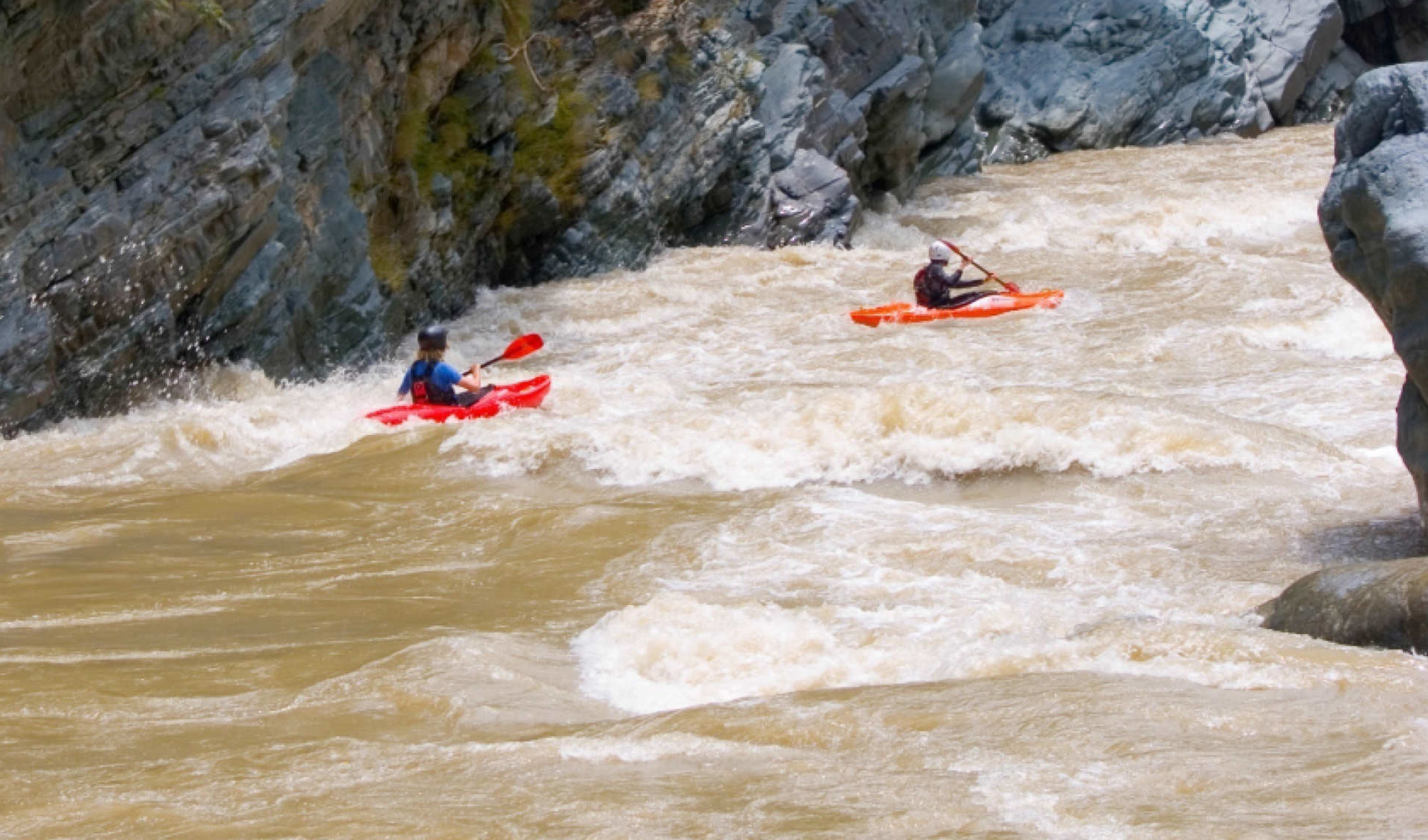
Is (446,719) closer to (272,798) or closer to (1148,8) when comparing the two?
(272,798)

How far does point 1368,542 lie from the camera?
6969 millimetres

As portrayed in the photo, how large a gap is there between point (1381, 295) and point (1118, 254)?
34.8 ft

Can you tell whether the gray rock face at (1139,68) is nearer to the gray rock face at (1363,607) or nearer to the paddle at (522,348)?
the paddle at (522,348)

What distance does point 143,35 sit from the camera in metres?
10.4

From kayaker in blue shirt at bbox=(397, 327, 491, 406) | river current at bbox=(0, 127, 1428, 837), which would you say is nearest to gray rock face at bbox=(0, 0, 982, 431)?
river current at bbox=(0, 127, 1428, 837)

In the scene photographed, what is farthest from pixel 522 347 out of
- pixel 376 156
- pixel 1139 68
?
pixel 1139 68

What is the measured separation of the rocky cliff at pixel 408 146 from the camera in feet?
33.2

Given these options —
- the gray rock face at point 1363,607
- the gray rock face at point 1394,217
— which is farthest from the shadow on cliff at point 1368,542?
the gray rock face at point 1363,607

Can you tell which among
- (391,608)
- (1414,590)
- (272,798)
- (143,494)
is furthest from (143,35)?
(1414,590)

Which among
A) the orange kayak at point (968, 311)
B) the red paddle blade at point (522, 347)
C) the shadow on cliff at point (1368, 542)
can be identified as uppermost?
the red paddle blade at point (522, 347)

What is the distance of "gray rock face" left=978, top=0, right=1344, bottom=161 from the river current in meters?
12.5

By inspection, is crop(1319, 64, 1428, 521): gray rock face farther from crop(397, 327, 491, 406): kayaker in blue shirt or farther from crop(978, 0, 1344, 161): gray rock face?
crop(978, 0, 1344, 161): gray rock face

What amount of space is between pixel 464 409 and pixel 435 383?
0.28 meters

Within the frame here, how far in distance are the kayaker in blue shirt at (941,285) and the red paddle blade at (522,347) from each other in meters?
3.71
